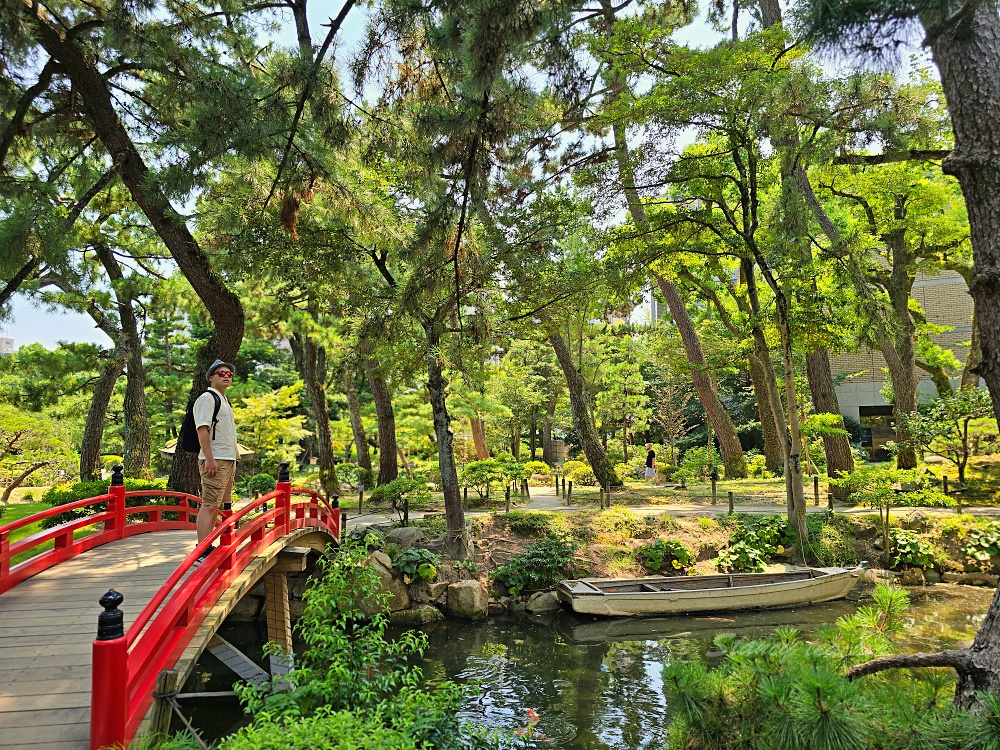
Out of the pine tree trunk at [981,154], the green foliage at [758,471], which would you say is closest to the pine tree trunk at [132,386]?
the pine tree trunk at [981,154]

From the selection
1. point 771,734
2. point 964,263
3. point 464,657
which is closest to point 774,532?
point 464,657

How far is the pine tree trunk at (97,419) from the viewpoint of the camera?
15.2 metres

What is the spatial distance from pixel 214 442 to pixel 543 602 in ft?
23.6

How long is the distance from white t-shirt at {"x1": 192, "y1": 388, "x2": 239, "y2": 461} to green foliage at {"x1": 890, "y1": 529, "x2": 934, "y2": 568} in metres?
12.0

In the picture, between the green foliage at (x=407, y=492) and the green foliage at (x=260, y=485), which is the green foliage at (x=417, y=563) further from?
the green foliage at (x=260, y=485)

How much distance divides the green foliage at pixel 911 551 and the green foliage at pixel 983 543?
2.04ft

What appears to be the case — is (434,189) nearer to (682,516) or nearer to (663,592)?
(663,592)

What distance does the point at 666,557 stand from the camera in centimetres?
1235

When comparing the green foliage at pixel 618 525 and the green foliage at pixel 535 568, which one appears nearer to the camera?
the green foliage at pixel 535 568

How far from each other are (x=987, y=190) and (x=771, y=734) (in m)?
3.83

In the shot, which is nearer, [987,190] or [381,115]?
[987,190]

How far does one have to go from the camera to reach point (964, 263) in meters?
17.6

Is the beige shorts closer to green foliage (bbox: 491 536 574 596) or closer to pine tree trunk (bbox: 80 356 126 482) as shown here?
green foliage (bbox: 491 536 574 596)

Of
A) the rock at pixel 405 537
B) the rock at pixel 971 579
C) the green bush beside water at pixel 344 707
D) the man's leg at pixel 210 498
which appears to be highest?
the man's leg at pixel 210 498
